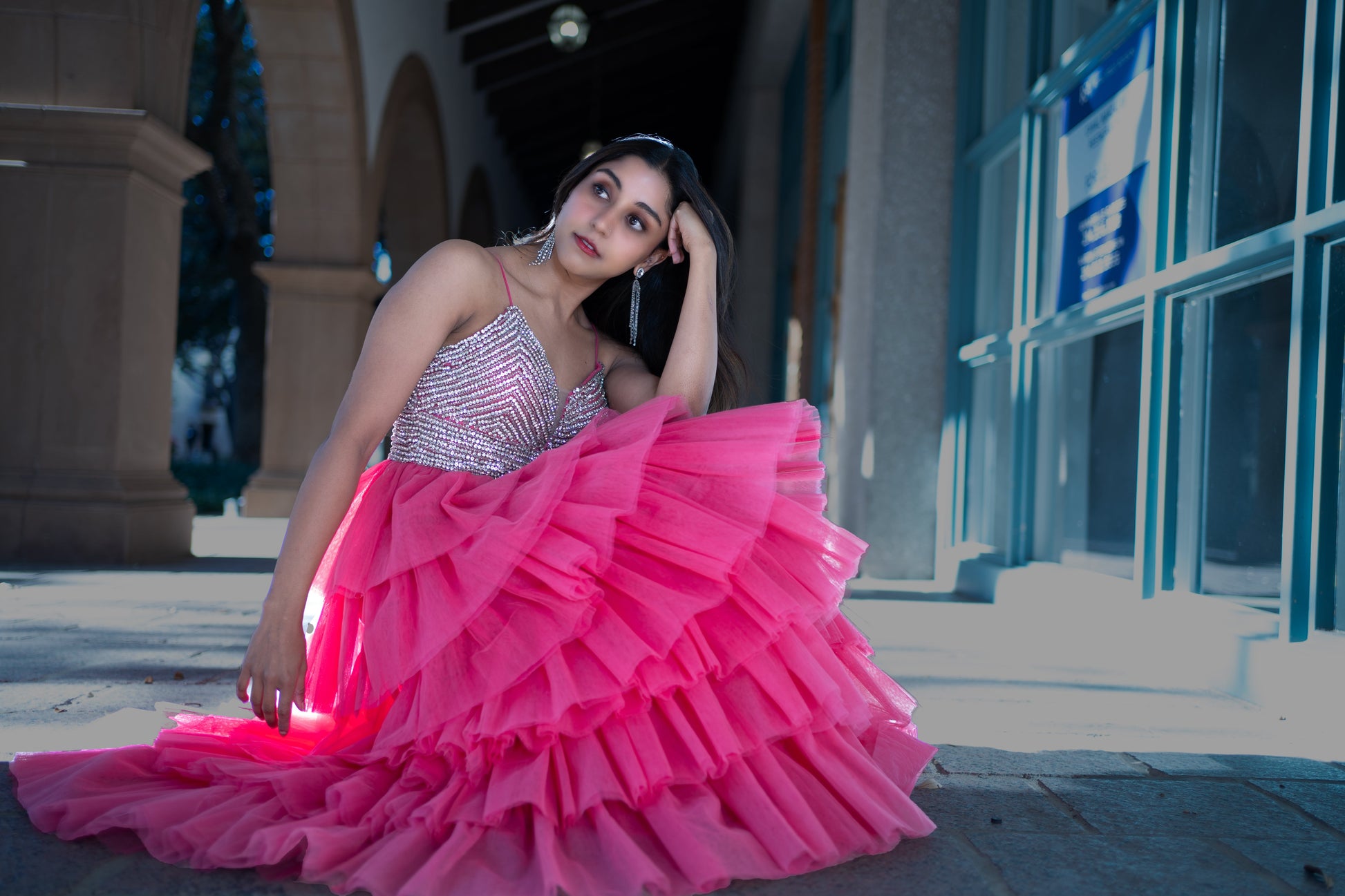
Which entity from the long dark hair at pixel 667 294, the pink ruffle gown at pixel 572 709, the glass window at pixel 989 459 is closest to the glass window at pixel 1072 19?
the glass window at pixel 989 459

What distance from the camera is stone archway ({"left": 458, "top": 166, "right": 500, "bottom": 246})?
615 inches

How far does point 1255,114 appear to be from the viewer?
3572 millimetres

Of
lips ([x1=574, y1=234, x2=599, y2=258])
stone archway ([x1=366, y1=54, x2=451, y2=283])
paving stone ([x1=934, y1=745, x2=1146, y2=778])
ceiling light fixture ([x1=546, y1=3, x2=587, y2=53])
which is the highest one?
ceiling light fixture ([x1=546, y1=3, x2=587, y2=53])

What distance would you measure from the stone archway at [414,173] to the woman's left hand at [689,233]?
8.75 metres

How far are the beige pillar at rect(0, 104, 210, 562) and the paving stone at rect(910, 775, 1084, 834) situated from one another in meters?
4.95

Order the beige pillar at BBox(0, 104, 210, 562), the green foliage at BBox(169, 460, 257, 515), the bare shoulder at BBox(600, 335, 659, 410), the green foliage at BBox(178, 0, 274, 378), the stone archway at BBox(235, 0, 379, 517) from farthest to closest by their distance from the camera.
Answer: the green foliage at BBox(178, 0, 274, 378), the green foliage at BBox(169, 460, 257, 515), the stone archway at BBox(235, 0, 379, 517), the beige pillar at BBox(0, 104, 210, 562), the bare shoulder at BBox(600, 335, 659, 410)

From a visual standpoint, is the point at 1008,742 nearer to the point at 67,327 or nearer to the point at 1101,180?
the point at 1101,180

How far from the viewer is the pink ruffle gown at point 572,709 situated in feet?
5.42

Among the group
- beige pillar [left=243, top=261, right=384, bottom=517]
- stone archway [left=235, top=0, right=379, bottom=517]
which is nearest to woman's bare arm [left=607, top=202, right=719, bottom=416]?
stone archway [left=235, top=0, right=379, bottom=517]

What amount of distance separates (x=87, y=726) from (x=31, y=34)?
485cm

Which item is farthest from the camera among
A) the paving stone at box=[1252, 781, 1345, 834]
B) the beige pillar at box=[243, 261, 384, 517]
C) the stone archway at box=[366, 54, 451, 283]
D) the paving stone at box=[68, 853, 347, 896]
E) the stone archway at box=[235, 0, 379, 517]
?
the stone archway at box=[366, 54, 451, 283]

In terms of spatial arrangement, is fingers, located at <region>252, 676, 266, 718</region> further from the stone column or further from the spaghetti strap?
the stone column

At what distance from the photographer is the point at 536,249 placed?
8.80 feet

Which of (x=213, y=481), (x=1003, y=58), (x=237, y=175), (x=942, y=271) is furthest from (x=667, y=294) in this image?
(x=237, y=175)
